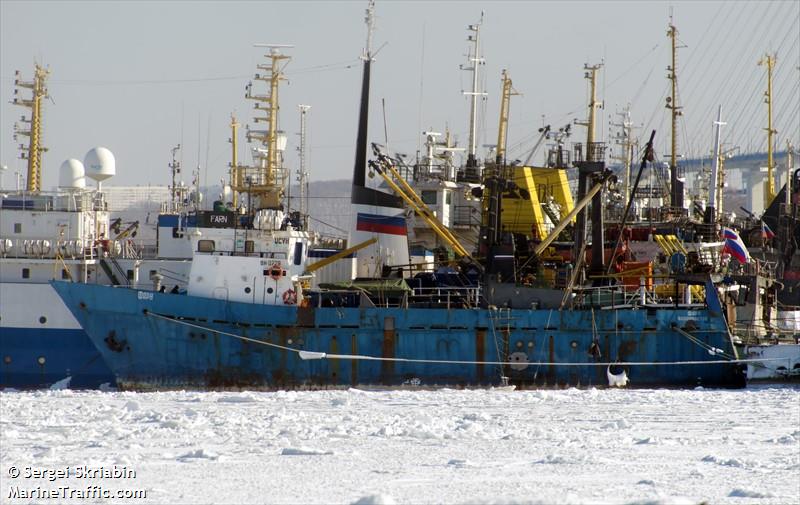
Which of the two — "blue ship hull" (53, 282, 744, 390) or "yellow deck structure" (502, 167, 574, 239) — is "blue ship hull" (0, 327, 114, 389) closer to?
"blue ship hull" (53, 282, 744, 390)

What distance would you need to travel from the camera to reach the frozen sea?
13.6m

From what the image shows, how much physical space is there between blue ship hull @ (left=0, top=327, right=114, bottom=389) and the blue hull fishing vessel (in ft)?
9.48

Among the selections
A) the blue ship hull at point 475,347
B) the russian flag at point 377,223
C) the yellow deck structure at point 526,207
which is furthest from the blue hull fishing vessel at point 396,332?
the yellow deck structure at point 526,207

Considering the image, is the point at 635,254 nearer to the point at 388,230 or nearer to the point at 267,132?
the point at 388,230

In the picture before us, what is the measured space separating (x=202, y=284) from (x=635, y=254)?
1356 cm

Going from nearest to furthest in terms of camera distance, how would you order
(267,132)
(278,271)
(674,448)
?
(674,448) → (278,271) → (267,132)

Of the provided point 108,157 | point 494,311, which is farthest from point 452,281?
point 108,157

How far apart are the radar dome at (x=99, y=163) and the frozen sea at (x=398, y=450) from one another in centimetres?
1269

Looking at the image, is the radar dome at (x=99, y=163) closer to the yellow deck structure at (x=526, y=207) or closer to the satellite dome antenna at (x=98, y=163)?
the satellite dome antenna at (x=98, y=163)

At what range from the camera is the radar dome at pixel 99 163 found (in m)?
35.4

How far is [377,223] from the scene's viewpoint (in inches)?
1293

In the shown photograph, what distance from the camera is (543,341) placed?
95.0 feet

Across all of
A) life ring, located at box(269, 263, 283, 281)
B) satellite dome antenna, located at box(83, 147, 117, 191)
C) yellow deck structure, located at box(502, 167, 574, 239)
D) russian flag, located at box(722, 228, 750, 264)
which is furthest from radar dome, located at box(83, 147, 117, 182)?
russian flag, located at box(722, 228, 750, 264)

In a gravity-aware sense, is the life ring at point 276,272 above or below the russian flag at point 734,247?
below
